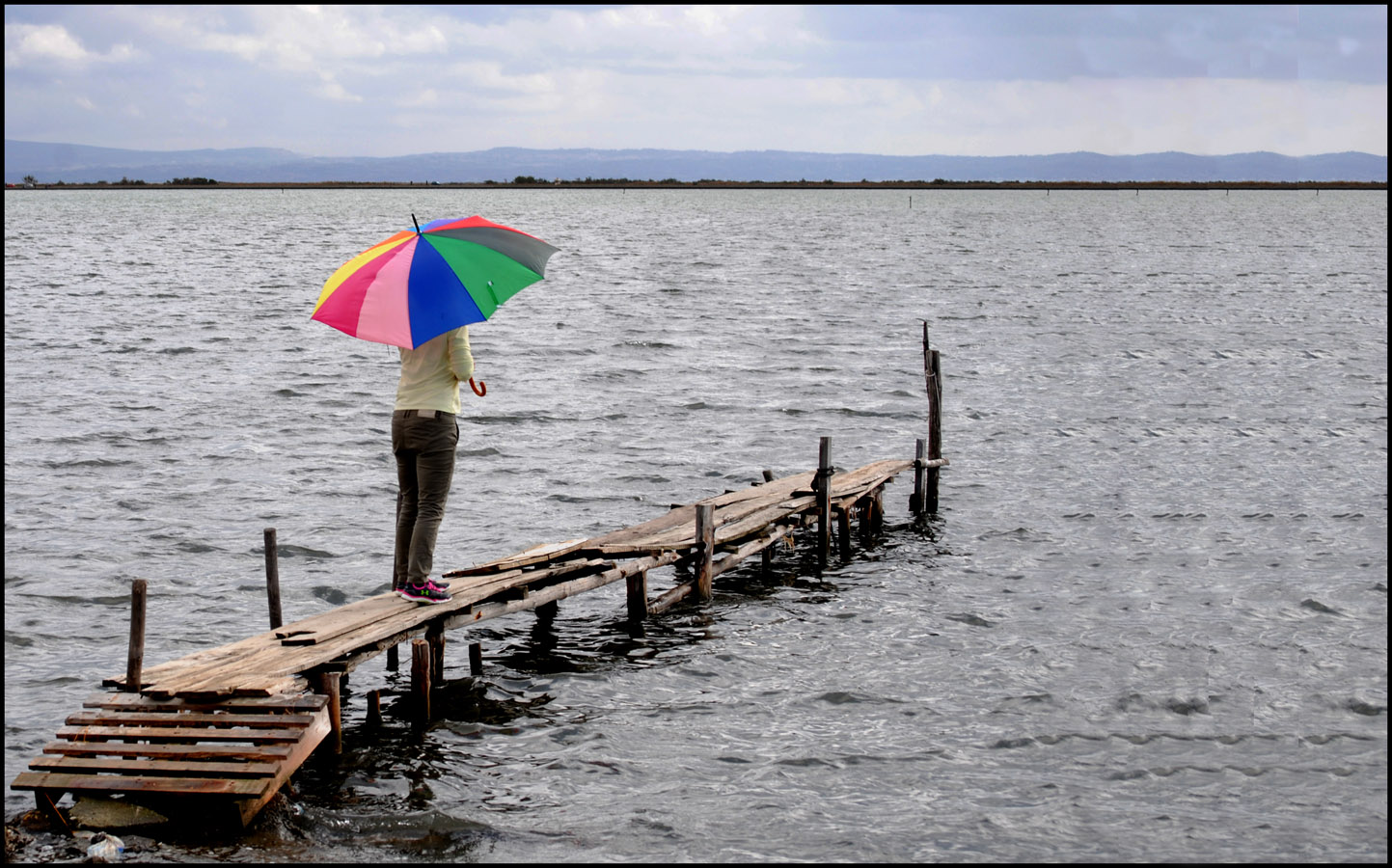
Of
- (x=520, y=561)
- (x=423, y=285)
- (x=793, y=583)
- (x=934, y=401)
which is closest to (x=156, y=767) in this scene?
(x=423, y=285)

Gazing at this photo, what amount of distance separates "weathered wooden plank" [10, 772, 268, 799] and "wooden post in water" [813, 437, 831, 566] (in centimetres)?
989

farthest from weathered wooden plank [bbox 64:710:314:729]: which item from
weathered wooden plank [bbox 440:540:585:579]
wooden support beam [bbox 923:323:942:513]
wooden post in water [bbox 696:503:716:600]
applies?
wooden support beam [bbox 923:323:942:513]

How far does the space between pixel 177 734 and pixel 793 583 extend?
896 cm

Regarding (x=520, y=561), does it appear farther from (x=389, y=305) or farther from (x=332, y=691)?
(x=389, y=305)

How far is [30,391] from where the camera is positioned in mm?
29266

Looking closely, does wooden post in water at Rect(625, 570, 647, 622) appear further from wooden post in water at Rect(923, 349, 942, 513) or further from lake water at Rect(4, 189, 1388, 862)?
wooden post in water at Rect(923, 349, 942, 513)

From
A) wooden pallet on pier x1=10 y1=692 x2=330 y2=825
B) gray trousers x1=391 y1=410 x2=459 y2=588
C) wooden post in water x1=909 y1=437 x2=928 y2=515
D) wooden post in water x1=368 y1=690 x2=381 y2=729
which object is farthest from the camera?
wooden post in water x1=909 y1=437 x2=928 y2=515

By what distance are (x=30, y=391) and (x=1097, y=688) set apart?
26.1m

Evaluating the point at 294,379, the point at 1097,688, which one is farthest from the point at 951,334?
→ the point at 1097,688

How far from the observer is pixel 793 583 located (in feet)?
53.7

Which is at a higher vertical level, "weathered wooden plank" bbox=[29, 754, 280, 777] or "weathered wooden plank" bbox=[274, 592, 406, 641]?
"weathered wooden plank" bbox=[274, 592, 406, 641]

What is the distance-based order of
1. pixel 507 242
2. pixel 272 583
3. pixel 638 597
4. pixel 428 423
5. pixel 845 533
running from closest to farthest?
pixel 428 423, pixel 507 242, pixel 272 583, pixel 638 597, pixel 845 533

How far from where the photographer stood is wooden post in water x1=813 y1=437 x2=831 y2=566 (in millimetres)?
17188

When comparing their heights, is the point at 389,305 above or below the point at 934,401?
above
